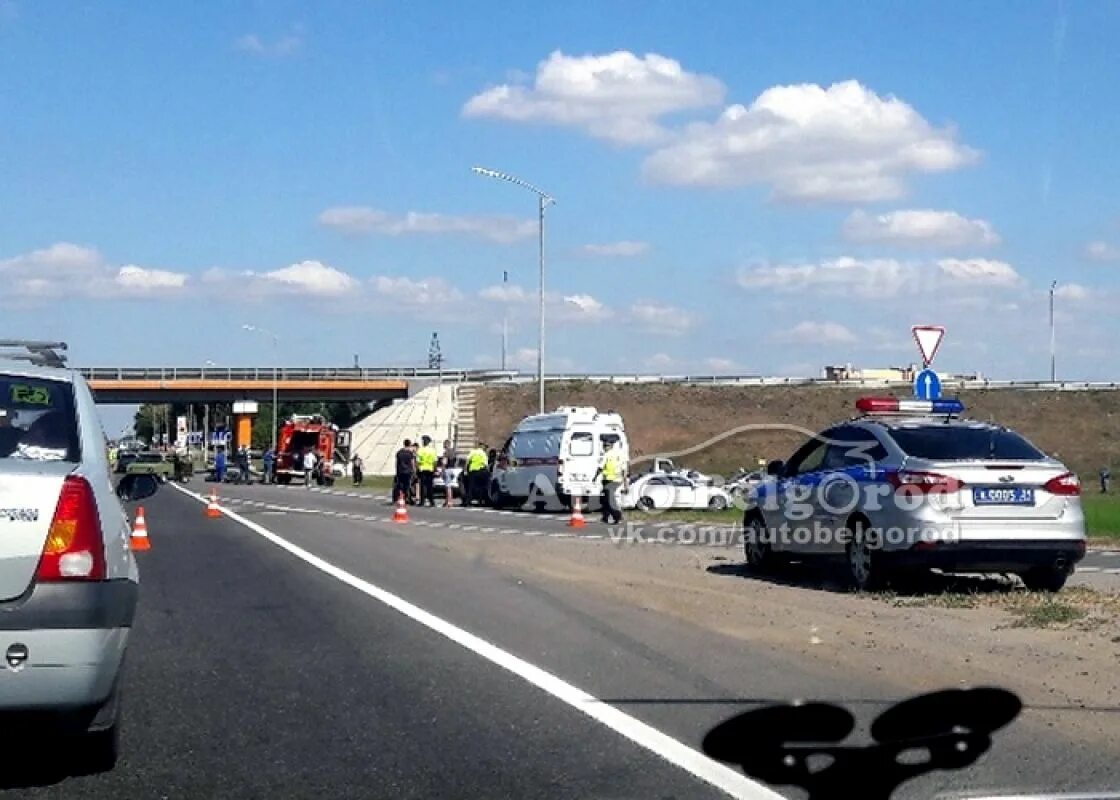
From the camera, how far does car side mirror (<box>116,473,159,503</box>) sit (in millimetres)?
8867

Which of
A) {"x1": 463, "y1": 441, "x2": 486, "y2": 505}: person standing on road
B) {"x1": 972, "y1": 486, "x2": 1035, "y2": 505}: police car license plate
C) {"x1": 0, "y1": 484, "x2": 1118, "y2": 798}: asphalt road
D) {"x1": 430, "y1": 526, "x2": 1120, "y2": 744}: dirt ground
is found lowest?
{"x1": 0, "y1": 484, "x2": 1118, "y2": 798}: asphalt road

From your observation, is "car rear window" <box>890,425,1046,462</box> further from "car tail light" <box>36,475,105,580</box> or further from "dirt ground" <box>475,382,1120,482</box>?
"dirt ground" <box>475,382,1120,482</box>

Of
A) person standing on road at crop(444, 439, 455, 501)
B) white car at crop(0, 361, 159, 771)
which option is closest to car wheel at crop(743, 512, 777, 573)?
white car at crop(0, 361, 159, 771)

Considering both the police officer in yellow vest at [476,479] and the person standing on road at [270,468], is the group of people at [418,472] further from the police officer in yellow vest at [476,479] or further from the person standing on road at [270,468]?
the person standing on road at [270,468]

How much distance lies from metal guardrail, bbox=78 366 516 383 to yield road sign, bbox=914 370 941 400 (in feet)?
256

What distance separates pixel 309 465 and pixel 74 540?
57.8 meters

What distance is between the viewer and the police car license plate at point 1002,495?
14.2 m

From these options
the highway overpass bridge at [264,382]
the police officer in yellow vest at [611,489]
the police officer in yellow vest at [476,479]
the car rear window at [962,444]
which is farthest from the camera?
the highway overpass bridge at [264,382]

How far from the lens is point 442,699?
30.8 feet

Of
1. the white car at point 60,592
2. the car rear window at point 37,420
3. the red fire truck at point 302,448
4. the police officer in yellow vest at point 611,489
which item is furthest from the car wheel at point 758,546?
the red fire truck at point 302,448

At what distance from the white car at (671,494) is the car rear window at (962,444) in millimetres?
21635

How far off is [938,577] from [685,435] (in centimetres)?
7330

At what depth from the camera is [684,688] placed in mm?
9672

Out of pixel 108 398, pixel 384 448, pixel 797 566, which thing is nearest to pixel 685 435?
pixel 384 448
